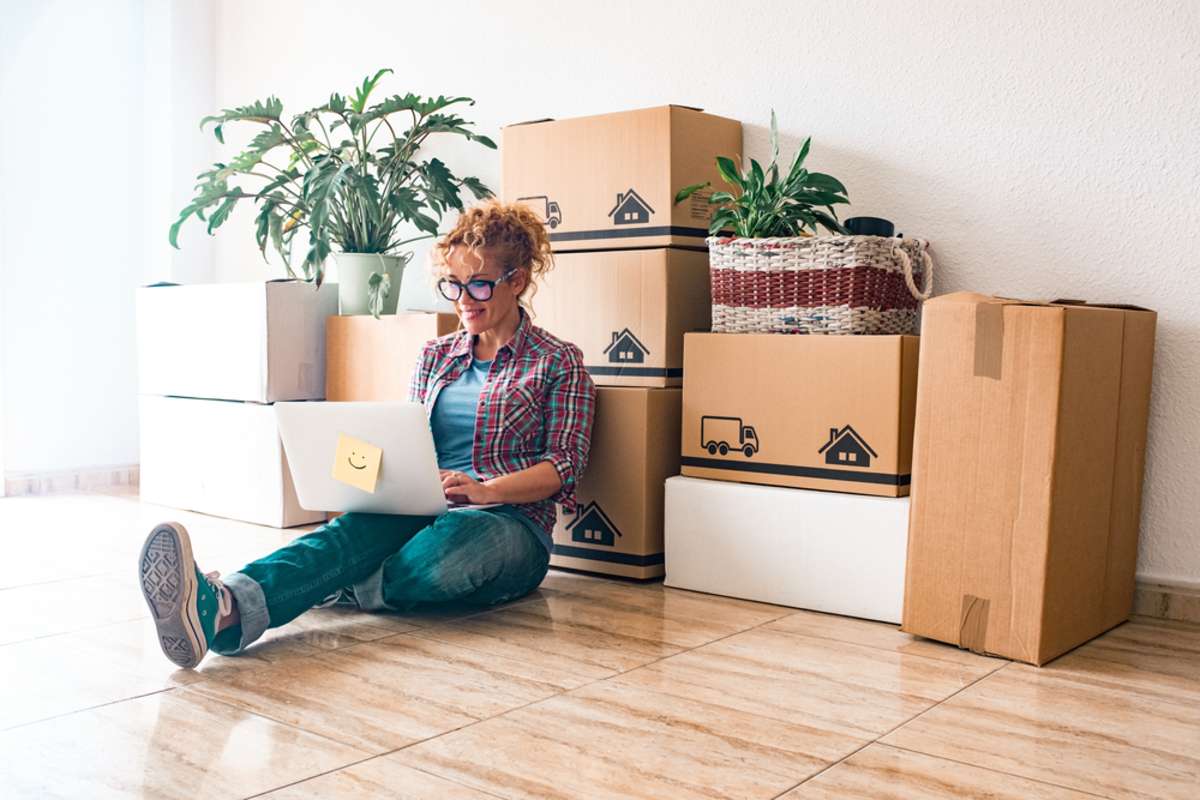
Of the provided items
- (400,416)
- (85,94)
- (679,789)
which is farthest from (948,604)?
(85,94)

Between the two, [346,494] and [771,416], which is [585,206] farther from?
[346,494]

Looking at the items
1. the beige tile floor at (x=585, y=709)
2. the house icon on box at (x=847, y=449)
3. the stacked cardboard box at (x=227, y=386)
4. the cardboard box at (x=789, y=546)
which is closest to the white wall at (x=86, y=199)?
the stacked cardboard box at (x=227, y=386)

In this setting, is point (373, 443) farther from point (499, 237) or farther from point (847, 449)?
point (847, 449)

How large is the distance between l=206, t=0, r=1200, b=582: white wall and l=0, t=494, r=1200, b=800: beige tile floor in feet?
2.12

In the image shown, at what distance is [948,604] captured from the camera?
6.53ft

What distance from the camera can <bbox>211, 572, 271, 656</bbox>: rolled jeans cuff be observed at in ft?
6.19

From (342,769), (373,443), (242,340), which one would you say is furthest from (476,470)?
(242,340)

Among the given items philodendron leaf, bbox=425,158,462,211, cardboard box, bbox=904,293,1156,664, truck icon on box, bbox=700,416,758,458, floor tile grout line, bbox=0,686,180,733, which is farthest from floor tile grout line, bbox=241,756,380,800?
philodendron leaf, bbox=425,158,462,211

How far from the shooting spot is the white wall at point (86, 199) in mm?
3729

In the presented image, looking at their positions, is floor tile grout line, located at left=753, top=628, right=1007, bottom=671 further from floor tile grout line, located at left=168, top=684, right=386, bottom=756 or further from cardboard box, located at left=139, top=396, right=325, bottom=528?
cardboard box, located at left=139, top=396, right=325, bottom=528

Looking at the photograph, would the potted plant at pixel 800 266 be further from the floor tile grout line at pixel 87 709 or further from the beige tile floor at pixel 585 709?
the floor tile grout line at pixel 87 709

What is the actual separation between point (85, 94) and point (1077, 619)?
3.43 m

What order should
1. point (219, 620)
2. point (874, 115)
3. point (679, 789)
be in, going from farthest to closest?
point (874, 115)
point (219, 620)
point (679, 789)

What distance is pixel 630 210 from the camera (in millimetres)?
2570
